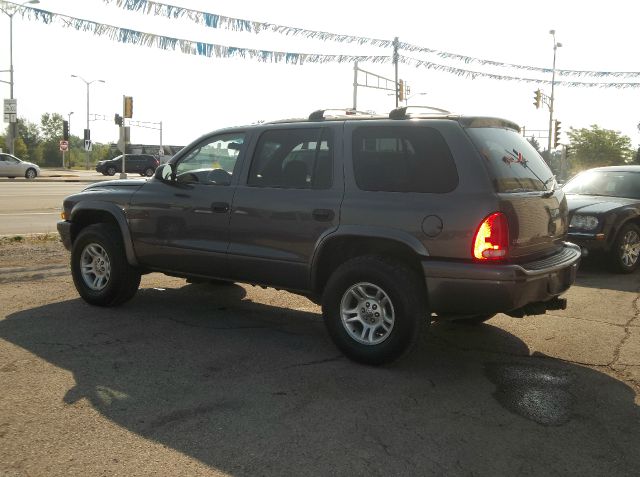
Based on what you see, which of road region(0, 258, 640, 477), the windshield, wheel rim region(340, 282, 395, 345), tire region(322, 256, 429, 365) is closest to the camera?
road region(0, 258, 640, 477)

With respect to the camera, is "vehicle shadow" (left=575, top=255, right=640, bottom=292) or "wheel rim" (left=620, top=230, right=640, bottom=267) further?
"wheel rim" (left=620, top=230, right=640, bottom=267)

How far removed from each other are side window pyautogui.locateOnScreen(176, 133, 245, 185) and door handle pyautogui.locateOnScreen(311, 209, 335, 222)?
3.29 ft

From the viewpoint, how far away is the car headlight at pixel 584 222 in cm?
885

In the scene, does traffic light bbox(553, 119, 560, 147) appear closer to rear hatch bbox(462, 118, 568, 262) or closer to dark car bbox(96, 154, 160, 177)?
dark car bbox(96, 154, 160, 177)

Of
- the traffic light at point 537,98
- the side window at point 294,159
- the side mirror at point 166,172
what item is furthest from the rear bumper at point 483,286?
the traffic light at point 537,98

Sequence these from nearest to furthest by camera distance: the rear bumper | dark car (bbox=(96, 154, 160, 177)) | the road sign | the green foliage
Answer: the rear bumper
the road sign
dark car (bbox=(96, 154, 160, 177))
the green foliage

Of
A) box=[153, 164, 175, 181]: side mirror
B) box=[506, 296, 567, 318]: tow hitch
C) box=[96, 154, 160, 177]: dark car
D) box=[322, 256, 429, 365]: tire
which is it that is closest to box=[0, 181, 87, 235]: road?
box=[153, 164, 175, 181]: side mirror

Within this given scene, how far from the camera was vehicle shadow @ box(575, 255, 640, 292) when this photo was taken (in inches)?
318

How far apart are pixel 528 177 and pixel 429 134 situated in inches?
31.7

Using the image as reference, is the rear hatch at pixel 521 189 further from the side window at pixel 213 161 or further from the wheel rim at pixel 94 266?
the wheel rim at pixel 94 266

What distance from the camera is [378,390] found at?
13.8 ft

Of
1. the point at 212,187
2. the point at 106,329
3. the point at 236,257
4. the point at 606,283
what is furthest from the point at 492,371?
the point at 606,283

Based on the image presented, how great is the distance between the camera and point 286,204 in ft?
16.6

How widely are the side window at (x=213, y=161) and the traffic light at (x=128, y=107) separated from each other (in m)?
19.9
